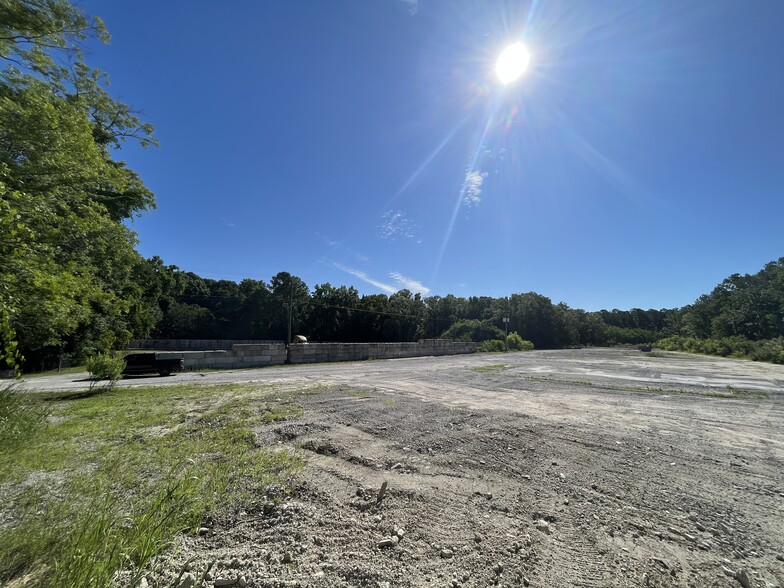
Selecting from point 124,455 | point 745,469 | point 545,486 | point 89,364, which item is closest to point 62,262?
point 89,364

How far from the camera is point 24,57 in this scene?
761 cm

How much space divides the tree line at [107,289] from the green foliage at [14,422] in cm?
127

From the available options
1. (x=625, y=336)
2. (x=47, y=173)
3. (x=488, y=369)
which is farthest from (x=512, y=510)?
(x=625, y=336)

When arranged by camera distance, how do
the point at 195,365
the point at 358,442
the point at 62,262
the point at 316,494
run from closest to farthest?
1. the point at 316,494
2. the point at 358,442
3. the point at 62,262
4. the point at 195,365

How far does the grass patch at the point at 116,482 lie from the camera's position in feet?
6.63

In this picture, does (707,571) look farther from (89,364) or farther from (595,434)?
(89,364)

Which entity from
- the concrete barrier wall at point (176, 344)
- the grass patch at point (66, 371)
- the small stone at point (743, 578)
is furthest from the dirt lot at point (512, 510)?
the concrete barrier wall at point (176, 344)

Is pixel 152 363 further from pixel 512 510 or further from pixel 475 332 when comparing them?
pixel 475 332

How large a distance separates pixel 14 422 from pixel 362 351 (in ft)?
78.9

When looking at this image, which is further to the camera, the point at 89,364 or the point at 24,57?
the point at 89,364

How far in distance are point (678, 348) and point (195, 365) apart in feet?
247

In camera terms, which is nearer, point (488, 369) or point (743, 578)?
point (743, 578)

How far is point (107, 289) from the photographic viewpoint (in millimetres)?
22156

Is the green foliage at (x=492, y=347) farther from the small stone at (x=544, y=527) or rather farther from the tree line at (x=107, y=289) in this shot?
the small stone at (x=544, y=527)
